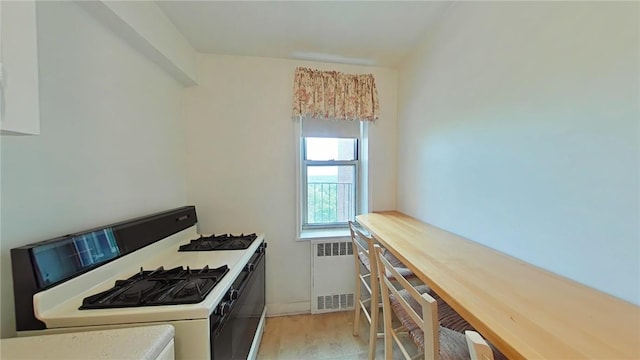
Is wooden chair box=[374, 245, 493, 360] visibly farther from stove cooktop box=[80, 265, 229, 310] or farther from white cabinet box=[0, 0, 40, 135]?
white cabinet box=[0, 0, 40, 135]

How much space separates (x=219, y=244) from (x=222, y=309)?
849mm

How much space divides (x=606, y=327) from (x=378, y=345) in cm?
163

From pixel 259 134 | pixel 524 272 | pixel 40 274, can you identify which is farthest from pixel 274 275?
pixel 524 272

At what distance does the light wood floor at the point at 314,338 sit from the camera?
6.51 feet

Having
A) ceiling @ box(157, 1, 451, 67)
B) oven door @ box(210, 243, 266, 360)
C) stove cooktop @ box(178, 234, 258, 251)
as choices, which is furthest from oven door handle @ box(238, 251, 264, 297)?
ceiling @ box(157, 1, 451, 67)

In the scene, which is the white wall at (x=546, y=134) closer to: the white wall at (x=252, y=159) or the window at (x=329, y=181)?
the window at (x=329, y=181)

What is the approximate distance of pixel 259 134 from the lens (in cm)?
248

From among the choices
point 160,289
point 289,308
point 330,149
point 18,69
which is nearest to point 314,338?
point 289,308

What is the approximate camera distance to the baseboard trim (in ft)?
8.29

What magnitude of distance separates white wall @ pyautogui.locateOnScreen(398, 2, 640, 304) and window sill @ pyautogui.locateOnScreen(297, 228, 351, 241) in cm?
102

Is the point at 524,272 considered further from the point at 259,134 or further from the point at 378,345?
the point at 259,134

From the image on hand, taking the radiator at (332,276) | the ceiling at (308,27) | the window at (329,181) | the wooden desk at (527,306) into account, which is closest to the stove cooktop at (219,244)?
the radiator at (332,276)

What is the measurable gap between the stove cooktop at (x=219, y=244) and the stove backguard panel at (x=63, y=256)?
1.29ft

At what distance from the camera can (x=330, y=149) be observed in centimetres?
281
